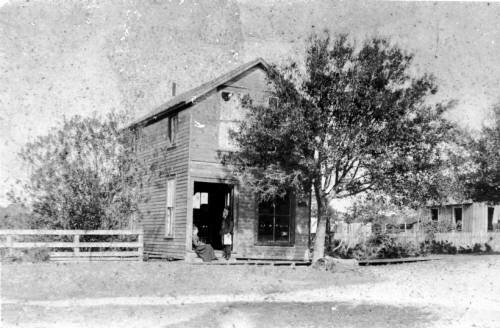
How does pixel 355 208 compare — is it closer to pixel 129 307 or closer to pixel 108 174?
pixel 108 174

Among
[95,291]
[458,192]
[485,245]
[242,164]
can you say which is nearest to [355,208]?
[458,192]

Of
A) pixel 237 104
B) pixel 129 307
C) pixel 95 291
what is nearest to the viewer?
pixel 129 307

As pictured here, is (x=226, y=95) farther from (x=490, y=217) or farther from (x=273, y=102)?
(x=490, y=217)

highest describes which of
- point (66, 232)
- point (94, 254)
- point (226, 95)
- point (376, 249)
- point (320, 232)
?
point (226, 95)

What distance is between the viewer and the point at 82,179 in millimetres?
20453

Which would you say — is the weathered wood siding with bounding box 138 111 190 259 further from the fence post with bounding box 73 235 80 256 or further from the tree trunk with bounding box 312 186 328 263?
the tree trunk with bounding box 312 186 328 263

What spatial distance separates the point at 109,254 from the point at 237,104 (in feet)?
24.8

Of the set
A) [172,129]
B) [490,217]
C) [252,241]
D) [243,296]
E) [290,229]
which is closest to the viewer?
[243,296]

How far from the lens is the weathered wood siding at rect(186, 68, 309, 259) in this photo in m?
22.3

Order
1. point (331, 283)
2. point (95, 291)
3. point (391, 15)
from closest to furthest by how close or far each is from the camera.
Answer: point (95, 291), point (331, 283), point (391, 15)

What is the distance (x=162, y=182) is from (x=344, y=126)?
819 cm

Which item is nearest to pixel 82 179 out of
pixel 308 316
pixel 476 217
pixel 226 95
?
pixel 226 95

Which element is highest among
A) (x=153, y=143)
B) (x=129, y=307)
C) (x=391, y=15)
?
(x=391, y=15)

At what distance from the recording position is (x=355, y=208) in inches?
1115
